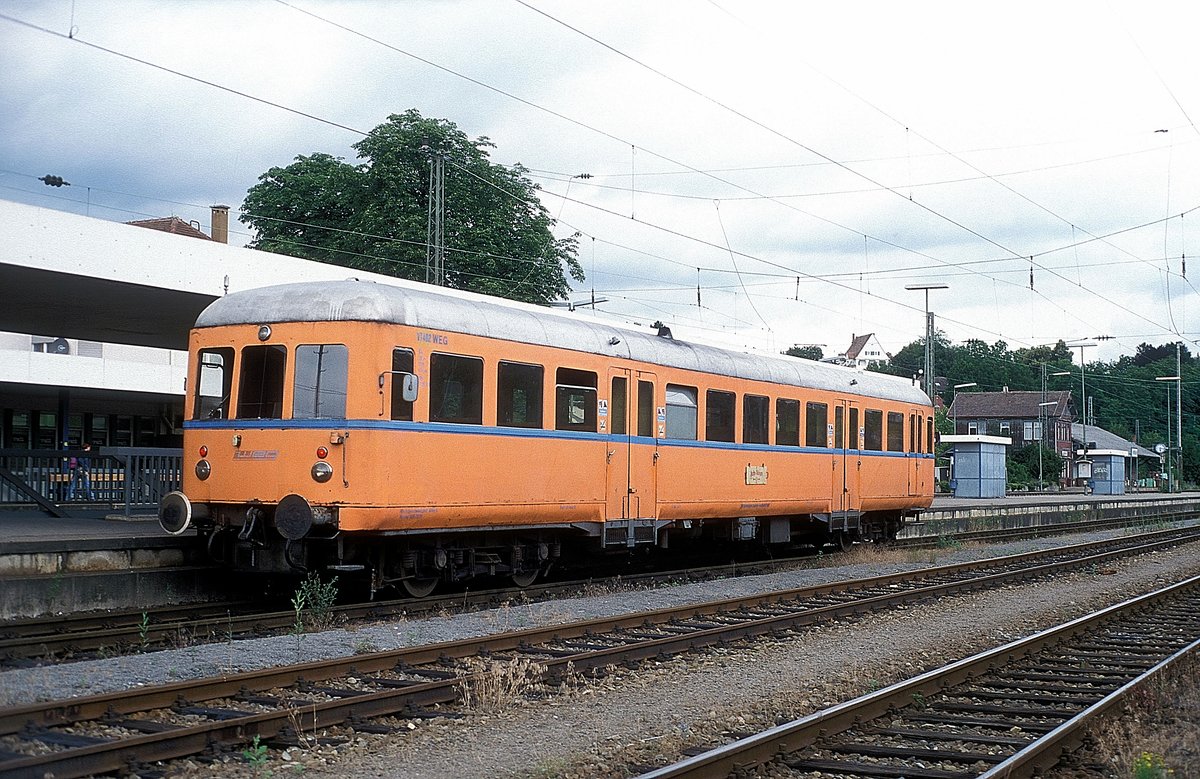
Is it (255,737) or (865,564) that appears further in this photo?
(865,564)

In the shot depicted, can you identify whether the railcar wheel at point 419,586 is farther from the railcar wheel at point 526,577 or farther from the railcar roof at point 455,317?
the railcar roof at point 455,317

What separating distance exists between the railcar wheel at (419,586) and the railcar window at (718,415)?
17.5 ft

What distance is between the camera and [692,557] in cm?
2195

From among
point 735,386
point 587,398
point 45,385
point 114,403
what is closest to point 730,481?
point 735,386

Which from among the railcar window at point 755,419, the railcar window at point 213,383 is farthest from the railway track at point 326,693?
the railcar window at point 755,419

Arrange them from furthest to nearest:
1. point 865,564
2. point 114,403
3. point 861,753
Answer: point 114,403 → point 865,564 → point 861,753

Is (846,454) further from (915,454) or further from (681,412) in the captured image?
(681,412)

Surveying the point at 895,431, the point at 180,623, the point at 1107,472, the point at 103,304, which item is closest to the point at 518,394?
the point at 180,623

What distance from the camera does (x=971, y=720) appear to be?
8461mm

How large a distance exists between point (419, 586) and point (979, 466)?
4106 centimetres

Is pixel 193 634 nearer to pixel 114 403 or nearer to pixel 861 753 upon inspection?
pixel 861 753

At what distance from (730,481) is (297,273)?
25.3 feet

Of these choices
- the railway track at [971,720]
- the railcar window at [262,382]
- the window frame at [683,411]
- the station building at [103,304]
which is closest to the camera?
the railway track at [971,720]

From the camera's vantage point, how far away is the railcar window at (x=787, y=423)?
19611 mm
